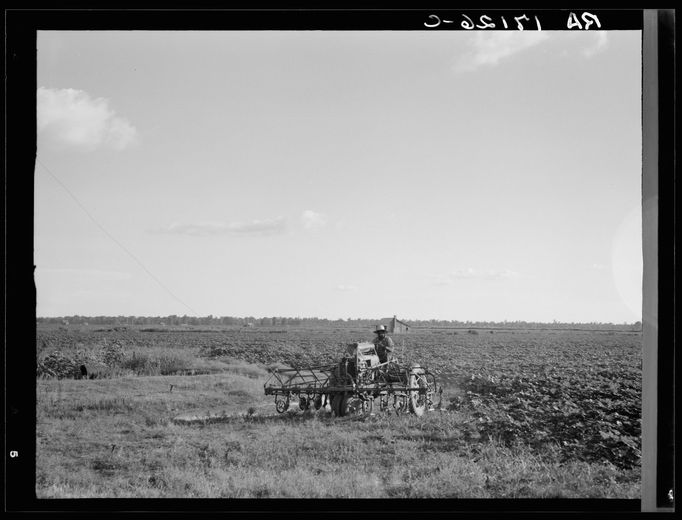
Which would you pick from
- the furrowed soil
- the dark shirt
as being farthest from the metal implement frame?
the furrowed soil

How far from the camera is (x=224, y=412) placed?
28.8 feet

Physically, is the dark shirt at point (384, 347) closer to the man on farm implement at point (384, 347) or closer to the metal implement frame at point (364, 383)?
the man on farm implement at point (384, 347)

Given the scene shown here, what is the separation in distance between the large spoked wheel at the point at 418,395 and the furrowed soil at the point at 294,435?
0.80 feet

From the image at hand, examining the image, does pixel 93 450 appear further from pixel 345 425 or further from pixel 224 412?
pixel 345 425

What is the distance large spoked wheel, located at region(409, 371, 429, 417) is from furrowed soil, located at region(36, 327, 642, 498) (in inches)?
9.6

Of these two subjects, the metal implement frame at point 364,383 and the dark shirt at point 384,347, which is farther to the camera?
the dark shirt at point 384,347

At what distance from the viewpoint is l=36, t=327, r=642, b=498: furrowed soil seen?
5266 millimetres

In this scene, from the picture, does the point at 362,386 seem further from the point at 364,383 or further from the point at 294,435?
the point at 294,435

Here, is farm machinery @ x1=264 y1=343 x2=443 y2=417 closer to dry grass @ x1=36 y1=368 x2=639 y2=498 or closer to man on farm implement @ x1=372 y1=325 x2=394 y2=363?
man on farm implement @ x1=372 y1=325 x2=394 y2=363

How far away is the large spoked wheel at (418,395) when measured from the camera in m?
8.27

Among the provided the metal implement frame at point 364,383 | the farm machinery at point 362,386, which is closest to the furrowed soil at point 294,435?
the farm machinery at point 362,386
